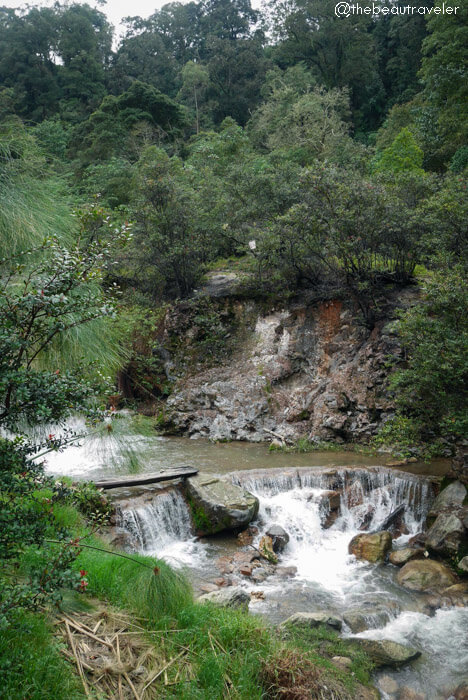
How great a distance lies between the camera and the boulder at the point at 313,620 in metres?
5.86

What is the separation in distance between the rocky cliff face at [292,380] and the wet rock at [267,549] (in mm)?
4845

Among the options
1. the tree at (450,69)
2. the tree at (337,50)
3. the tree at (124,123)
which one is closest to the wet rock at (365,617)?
the tree at (450,69)

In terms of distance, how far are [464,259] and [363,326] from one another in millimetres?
4096

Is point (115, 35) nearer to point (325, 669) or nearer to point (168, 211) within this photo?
point (168, 211)

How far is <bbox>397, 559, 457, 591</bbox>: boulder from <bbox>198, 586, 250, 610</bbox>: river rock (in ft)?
9.38

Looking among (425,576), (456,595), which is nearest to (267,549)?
(425,576)

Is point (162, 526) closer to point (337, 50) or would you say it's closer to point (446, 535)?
point (446, 535)

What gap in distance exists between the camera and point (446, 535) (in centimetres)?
803

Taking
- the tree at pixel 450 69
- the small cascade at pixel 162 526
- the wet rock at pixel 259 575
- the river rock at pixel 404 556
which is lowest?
the river rock at pixel 404 556

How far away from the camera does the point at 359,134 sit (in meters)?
33.2

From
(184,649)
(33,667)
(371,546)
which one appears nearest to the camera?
(33,667)

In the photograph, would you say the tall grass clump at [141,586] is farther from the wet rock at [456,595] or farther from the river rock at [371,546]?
the river rock at [371,546]

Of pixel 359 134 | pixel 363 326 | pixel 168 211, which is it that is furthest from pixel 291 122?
pixel 363 326

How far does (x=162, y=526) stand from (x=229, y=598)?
3.32 m
